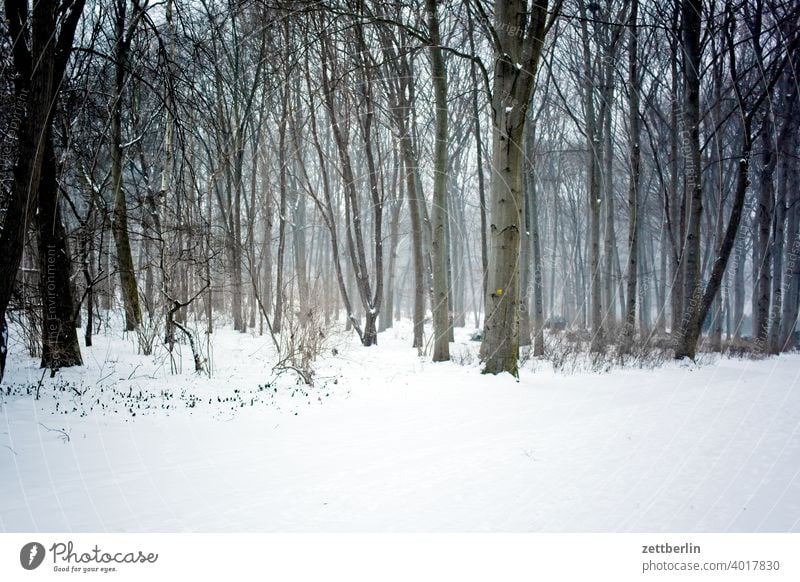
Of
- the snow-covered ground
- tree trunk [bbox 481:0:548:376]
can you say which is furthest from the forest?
the snow-covered ground

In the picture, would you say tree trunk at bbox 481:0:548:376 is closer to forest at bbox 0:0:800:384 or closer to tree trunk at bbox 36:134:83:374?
forest at bbox 0:0:800:384

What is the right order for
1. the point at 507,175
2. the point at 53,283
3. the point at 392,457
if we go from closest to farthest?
the point at 392,457, the point at 53,283, the point at 507,175

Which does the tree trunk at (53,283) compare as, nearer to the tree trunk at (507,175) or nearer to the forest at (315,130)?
the forest at (315,130)

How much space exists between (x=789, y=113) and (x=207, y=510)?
13919 mm

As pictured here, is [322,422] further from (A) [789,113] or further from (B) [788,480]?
(A) [789,113]

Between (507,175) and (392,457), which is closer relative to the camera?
(392,457)

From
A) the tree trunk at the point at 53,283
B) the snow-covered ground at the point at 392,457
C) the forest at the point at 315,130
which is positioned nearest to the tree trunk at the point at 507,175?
the forest at the point at 315,130

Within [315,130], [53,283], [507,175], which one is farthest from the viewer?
[315,130]

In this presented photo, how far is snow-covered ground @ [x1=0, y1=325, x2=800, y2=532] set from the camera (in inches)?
79.9

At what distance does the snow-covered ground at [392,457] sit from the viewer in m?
2.03

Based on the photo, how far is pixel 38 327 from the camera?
596cm

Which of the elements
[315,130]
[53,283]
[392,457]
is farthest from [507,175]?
[315,130]

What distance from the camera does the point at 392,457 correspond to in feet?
9.62

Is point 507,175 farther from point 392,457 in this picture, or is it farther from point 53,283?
point 53,283
